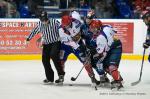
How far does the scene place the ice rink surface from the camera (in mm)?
7957

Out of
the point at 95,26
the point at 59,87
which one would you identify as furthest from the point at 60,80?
the point at 95,26

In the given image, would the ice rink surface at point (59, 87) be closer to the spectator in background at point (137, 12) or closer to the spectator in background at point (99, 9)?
the spectator in background at point (137, 12)

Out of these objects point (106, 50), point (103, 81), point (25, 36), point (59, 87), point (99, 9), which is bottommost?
point (59, 87)

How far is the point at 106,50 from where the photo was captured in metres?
8.29

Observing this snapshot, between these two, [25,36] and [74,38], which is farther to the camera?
[25,36]

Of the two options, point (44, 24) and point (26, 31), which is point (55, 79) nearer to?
point (44, 24)

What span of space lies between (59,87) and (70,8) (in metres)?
4.67

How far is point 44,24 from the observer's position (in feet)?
29.0

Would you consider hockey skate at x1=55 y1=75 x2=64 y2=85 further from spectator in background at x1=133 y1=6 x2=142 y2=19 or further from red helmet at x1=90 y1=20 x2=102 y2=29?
spectator in background at x1=133 y1=6 x2=142 y2=19

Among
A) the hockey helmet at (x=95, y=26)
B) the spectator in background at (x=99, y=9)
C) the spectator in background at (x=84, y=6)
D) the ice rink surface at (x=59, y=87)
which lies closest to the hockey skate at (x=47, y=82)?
the ice rink surface at (x=59, y=87)

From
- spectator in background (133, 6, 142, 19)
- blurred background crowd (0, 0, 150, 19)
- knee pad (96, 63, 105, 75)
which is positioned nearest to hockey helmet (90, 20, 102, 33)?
knee pad (96, 63, 105, 75)

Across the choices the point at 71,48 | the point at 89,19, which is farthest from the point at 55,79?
the point at 89,19

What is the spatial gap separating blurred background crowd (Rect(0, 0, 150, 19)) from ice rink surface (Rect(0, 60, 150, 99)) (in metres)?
1.81

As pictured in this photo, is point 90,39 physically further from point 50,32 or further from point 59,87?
point 59,87
